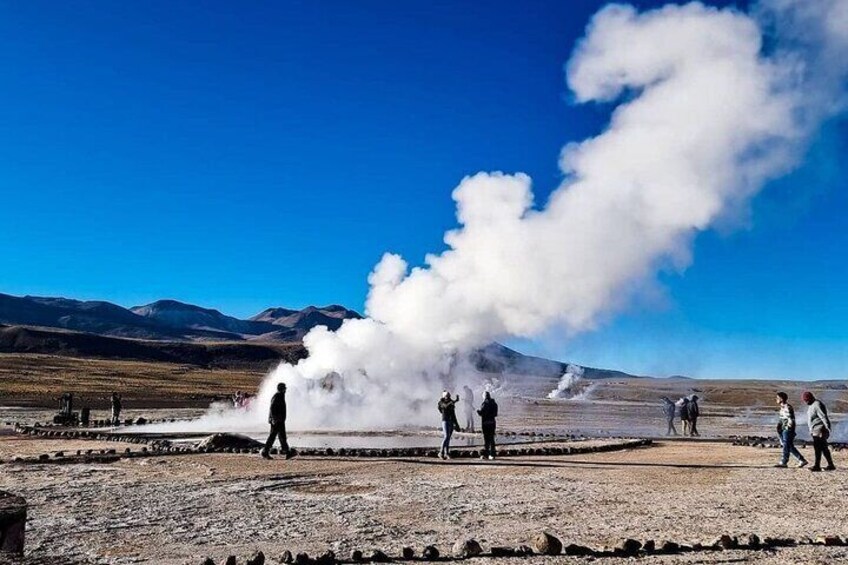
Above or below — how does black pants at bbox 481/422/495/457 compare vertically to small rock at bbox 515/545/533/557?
above

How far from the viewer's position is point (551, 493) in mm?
15500

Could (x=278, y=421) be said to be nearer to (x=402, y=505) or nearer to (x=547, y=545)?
(x=402, y=505)

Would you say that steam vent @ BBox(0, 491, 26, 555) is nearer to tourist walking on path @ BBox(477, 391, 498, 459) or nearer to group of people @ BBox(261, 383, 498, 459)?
group of people @ BBox(261, 383, 498, 459)

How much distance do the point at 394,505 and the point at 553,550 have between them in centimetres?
468

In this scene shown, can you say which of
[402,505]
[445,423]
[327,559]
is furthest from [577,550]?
[445,423]

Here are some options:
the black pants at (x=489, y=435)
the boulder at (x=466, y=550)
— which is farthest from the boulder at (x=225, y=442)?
the boulder at (x=466, y=550)


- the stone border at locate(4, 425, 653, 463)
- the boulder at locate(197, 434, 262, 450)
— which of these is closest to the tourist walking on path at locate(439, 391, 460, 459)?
the stone border at locate(4, 425, 653, 463)

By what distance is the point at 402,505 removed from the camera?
13867 mm

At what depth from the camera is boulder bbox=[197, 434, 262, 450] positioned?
24188 millimetres

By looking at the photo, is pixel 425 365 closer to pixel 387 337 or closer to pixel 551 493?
pixel 387 337

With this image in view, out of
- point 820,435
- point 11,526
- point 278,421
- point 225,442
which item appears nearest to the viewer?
point 11,526

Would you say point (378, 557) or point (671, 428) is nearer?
point (378, 557)

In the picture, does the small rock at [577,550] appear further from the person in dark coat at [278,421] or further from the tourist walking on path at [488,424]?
the person in dark coat at [278,421]

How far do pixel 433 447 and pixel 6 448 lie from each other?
13.8m
